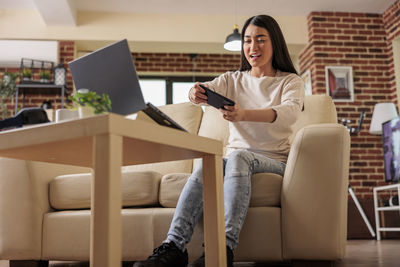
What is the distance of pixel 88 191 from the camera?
206 cm

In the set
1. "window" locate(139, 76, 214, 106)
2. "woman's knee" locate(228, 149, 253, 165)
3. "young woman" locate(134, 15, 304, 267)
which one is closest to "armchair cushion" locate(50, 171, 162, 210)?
"young woman" locate(134, 15, 304, 267)

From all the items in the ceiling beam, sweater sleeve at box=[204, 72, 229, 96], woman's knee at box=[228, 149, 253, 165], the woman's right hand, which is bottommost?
woman's knee at box=[228, 149, 253, 165]

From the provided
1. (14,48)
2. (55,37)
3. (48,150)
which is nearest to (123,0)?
(55,37)

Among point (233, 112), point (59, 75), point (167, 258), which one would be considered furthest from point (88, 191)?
point (59, 75)

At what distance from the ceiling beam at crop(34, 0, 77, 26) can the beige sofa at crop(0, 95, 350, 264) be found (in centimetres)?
311

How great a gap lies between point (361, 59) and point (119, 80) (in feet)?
16.3

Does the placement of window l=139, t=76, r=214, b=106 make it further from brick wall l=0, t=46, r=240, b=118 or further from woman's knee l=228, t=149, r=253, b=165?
woman's knee l=228, t=149, r=253, b=165

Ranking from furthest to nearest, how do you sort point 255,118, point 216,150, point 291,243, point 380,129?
1. point 380,129
2. point 291,243
3. point 255,118
4. point 216,150

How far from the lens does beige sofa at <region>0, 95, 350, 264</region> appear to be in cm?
176

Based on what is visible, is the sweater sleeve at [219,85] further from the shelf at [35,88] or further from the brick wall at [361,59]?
the shelf at [35,88]

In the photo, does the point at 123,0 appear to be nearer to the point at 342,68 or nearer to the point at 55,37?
the point at 55,37

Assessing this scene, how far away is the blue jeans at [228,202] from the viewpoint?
5.04ft

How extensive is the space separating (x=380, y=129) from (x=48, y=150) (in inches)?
176

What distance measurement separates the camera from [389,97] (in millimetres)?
5586
